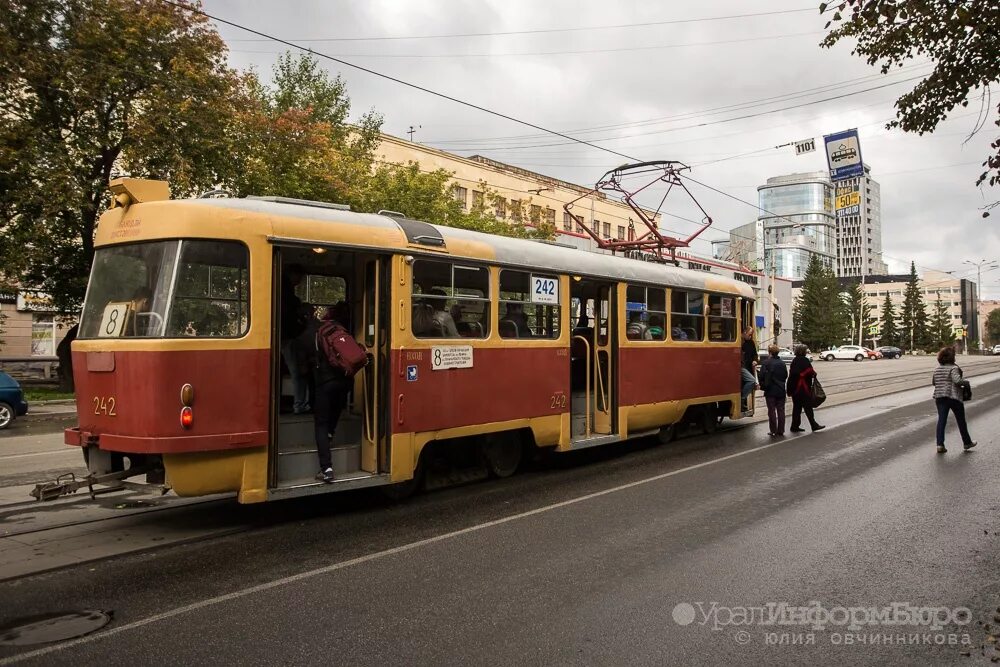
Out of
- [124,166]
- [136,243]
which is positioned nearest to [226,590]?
[136,243]

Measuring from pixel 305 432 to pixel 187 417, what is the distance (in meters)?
1.51

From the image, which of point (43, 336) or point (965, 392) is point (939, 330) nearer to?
point (965, 392)

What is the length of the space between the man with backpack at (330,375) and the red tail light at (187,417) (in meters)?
1.21

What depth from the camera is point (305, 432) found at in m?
7.54

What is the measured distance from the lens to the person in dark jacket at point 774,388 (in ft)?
44.2

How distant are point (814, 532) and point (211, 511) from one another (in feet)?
19.2

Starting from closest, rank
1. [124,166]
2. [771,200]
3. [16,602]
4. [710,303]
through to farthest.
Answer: [16,602] < [710,303] < [124,166] < [771,200]

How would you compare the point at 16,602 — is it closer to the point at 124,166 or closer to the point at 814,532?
the point at 814,532

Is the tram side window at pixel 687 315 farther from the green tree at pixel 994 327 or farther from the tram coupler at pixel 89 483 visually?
the green tree at pixel 994 327

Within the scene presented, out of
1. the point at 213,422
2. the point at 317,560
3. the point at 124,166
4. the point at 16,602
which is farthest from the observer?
the point at 124,166

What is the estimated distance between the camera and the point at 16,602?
499 cm

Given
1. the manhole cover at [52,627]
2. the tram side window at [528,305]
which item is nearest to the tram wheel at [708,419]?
the tram side window at [528,305]

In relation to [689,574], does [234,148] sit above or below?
above

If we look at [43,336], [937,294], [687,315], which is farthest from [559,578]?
[937,294]
